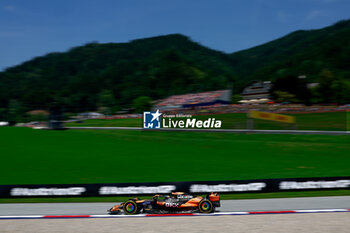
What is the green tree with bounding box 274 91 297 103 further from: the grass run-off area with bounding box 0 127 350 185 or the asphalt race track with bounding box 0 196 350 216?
the asphalt race track with bounding box 0 196 350 216

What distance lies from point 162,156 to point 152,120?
728cm

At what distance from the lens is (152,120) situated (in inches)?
1013

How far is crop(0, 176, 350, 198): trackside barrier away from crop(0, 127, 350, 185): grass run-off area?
280cm

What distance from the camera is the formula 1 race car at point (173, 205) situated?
314 inches

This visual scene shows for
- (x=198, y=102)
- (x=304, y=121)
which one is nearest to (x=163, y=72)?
(x=198, y=102)

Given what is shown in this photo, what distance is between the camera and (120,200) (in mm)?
10000

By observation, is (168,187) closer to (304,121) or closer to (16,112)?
(304,121)

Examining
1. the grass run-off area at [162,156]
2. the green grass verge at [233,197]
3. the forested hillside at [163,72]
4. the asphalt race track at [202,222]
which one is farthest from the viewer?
the forested hillside at [163,72]

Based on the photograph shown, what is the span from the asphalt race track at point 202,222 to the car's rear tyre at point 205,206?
273mm

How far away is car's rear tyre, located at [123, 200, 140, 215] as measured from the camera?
8094 millimetres

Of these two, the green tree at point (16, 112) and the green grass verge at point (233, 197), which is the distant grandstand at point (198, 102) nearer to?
the green grass verge at point (233, 197)

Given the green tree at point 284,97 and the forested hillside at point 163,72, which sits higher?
the forested hillside at point 163,72

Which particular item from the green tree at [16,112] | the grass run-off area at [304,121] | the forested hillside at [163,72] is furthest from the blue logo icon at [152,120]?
the green tree at [16,112]

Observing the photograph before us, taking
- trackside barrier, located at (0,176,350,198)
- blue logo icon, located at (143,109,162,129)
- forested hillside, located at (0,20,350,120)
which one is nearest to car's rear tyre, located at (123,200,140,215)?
trackside barrier, located at (0,176,350,198)
